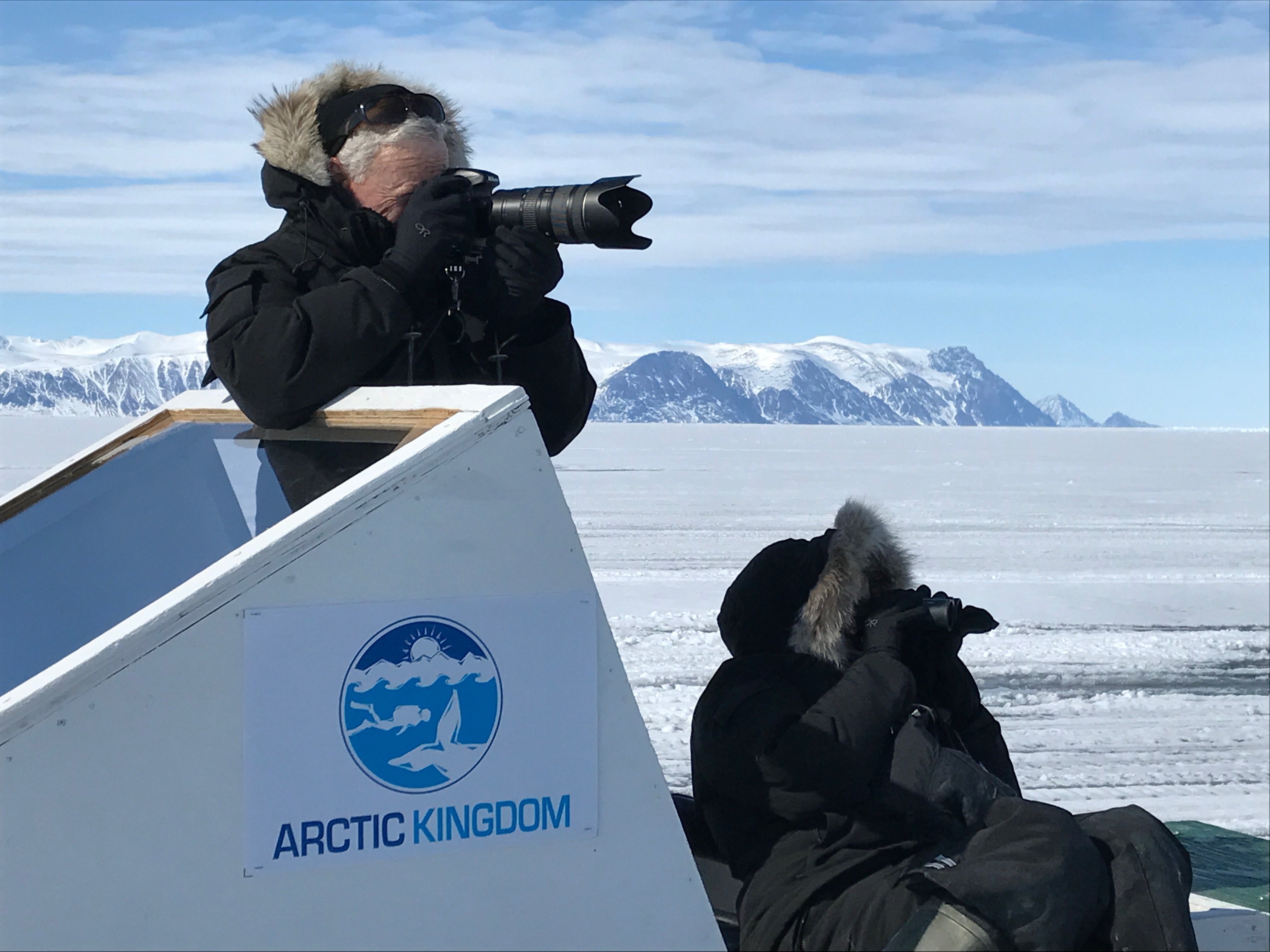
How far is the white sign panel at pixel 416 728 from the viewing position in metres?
1.20

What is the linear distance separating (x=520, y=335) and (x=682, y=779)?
2.78 m

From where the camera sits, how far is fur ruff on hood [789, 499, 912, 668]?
2.01 meters

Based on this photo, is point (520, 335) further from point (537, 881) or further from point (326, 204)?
point (537, 881)

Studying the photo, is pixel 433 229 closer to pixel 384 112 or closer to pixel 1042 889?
pixel 384 112

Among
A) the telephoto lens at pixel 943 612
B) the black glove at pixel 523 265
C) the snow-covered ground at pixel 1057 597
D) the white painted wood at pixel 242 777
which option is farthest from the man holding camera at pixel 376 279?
the snow-covered ground at pixel 1057 597

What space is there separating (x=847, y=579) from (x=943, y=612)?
167 mm

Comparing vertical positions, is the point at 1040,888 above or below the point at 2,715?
below

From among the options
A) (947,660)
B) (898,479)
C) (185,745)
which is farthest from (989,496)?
(185,745)

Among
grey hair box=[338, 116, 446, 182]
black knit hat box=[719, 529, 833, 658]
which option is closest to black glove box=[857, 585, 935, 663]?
black knit hat box=[719, 529, 833, 658]

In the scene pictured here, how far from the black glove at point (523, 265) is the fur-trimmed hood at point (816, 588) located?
23.5 inches

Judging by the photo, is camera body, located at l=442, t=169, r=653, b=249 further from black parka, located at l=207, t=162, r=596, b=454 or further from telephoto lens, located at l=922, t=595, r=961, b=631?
telephoto lens, located at l=922, t=595, r=961, b=631

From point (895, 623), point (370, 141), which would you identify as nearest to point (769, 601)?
point (895, 623)

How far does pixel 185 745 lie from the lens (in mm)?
1162

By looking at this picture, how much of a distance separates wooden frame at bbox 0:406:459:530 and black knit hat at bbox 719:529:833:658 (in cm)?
79
